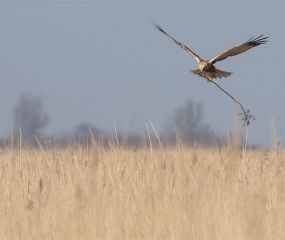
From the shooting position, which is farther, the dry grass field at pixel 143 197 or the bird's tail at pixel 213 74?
the bird's tail at pixel 213 74

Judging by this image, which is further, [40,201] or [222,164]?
[222,164]

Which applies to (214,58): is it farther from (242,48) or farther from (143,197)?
(143,197)

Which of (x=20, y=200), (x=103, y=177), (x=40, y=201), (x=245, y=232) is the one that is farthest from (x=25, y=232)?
(x=245, y=232)

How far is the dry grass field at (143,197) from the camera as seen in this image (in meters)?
4.40

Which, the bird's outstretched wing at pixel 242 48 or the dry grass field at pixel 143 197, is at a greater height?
the bird's outstretched wing at pixel 242 48

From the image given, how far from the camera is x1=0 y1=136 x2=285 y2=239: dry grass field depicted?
4.40 m

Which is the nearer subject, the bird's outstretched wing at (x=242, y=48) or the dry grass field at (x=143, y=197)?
the dry grass field at (x=143, y=197)

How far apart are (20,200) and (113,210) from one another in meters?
0.71

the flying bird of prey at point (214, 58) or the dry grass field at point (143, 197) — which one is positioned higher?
the flying bird of prey at point (214, 58)

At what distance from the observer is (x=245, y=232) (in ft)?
13.9

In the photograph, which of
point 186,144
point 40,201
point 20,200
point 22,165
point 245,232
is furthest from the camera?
point 22,165

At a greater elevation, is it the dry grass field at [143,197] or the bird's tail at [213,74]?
the bird's tail at [213,74]

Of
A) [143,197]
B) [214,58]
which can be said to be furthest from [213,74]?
[143,197]

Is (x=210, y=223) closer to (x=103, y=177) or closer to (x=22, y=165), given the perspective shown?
(x=103, y=177)
